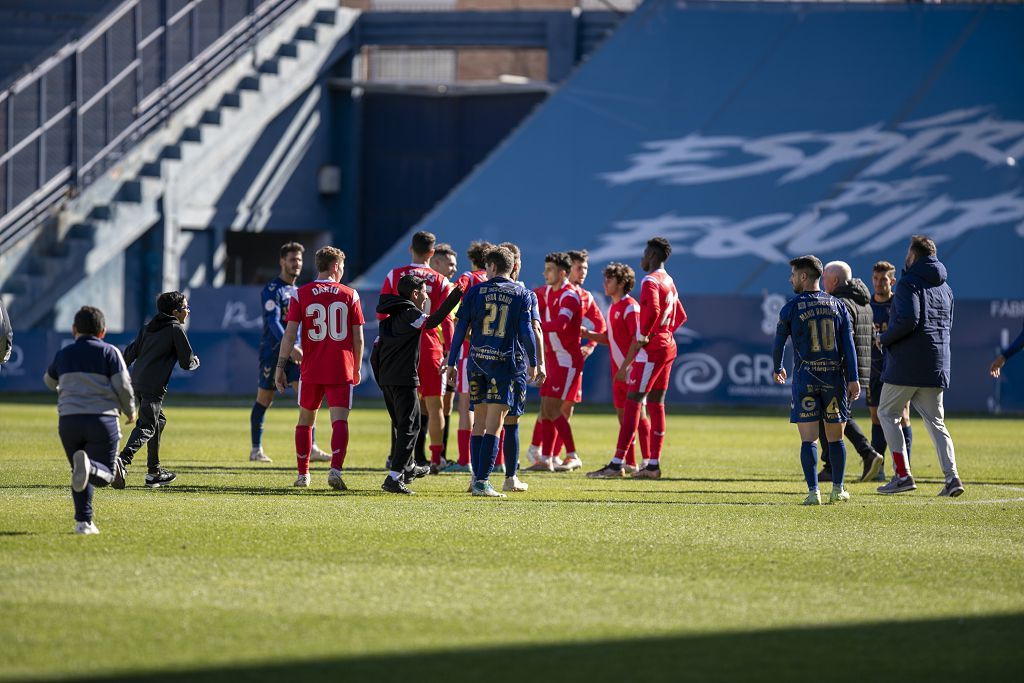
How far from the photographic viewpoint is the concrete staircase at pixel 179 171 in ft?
105

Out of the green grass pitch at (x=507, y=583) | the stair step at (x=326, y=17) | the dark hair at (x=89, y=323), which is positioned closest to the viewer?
the green grass pitch at (x=507, y=583)

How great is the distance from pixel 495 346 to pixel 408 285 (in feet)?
3.21

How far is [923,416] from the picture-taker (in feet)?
42.4

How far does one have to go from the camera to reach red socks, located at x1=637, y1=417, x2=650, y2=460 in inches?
576

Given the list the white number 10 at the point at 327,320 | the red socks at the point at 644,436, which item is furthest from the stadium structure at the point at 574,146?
the white number 10 at the point at 327,320

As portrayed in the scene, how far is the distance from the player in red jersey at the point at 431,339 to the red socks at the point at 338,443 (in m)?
1.36

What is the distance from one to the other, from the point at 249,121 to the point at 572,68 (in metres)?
8.70

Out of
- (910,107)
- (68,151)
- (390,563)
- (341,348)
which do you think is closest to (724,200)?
(910,107)

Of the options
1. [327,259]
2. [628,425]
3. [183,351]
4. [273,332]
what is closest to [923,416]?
[628,425]

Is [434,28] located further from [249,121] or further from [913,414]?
[913,414]

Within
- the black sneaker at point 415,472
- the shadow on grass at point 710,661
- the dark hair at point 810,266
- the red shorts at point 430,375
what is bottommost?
the shadow on grass at point 710,661

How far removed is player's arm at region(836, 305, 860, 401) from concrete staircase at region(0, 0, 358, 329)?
75.4ft

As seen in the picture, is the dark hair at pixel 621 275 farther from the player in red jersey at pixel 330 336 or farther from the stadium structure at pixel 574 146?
the stadium structure at pixel 574 146

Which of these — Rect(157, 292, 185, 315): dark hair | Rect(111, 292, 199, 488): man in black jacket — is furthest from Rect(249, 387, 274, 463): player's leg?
Rect(157, 292, 185, 315): dark hair
